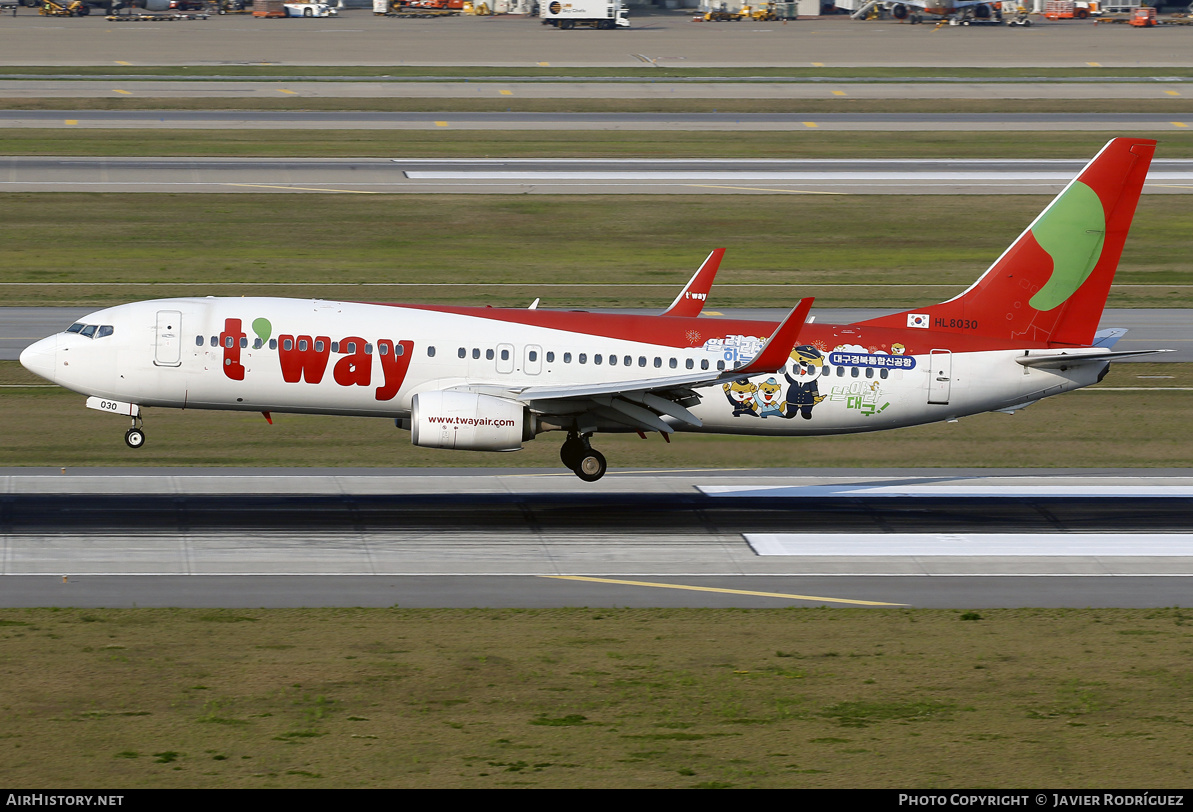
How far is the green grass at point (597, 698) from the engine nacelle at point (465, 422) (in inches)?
278

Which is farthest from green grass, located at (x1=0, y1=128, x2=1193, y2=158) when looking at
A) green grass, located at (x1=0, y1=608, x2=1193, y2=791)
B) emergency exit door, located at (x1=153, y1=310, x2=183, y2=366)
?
green grass, located at (x1=0, y1=608, x2=1193, y2=791)

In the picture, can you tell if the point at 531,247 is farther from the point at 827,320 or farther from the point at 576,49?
the point at 576,49

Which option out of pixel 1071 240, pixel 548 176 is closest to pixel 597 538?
pixel 1071 240

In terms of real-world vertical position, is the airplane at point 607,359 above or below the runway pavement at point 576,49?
below

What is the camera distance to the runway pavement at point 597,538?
3155 centimetres

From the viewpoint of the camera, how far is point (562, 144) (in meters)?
107

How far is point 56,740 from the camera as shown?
885 inches

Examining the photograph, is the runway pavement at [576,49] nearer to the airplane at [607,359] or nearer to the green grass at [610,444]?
the green grass at [610,444]

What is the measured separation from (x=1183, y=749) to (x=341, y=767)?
13.5 m

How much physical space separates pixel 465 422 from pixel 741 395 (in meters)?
7.89

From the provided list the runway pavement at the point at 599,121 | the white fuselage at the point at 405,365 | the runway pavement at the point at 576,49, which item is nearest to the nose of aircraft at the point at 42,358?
the white fuselage at the point at 405,365
